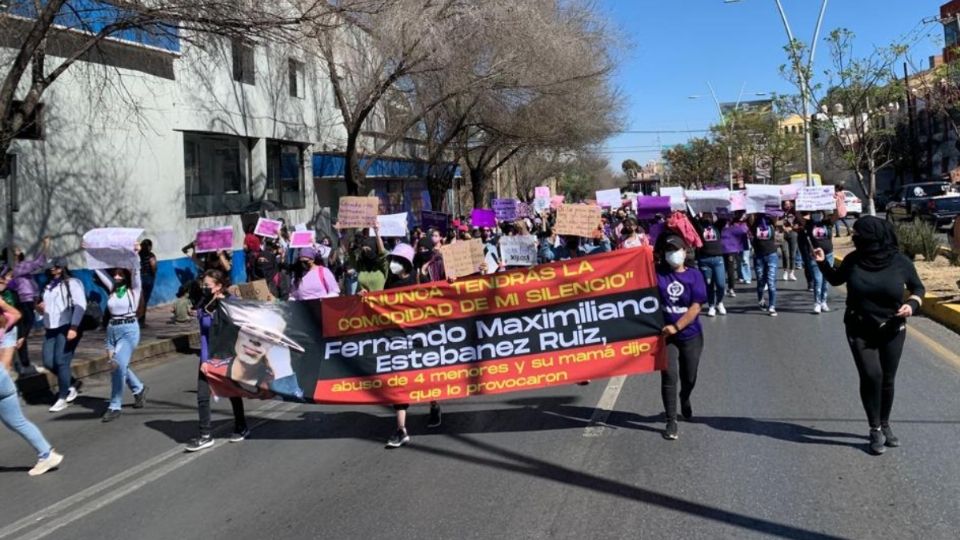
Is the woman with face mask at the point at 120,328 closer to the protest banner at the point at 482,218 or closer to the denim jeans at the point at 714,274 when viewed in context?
the denim jeans at the point at 714,274

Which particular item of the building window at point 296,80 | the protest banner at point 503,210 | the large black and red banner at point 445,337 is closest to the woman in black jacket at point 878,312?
the large black and red banner at point 445,337

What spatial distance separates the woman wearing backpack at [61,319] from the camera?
27.1 feet

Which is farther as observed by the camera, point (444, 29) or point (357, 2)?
point (444, 29)

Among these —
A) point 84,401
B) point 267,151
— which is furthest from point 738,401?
point 267,151

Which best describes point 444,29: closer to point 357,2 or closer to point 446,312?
point 357,2

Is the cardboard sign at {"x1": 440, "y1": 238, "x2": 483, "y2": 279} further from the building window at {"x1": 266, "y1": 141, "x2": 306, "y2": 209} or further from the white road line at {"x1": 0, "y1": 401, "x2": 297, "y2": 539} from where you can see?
the building window at {"x1": 266, "y1": 141, "x2": 306, "y2": 209}

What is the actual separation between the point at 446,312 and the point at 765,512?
2.94 metres

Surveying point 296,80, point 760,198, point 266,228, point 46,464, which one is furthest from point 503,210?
point 46,464

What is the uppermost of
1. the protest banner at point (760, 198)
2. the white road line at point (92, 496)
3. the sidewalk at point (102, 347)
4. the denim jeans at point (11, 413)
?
the protest banner at point (760, 198)

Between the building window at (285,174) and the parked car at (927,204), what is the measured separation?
1825 centimetres

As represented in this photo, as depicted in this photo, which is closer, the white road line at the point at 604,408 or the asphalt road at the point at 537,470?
the asphalt road at the point at 537,470

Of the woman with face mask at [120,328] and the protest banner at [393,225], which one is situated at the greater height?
the protest banner at [393,225]

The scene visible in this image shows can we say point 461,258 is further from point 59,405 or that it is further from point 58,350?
point 59,405

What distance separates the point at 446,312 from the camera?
6465mm
